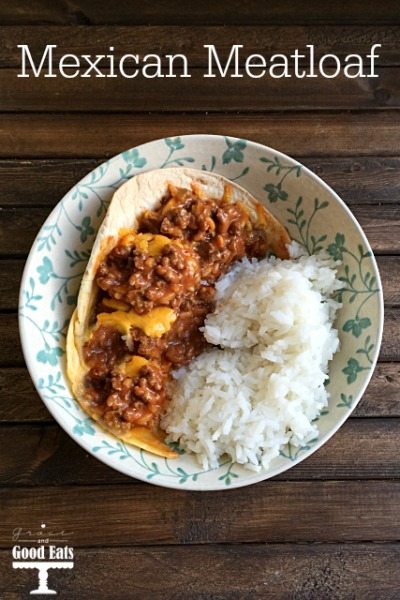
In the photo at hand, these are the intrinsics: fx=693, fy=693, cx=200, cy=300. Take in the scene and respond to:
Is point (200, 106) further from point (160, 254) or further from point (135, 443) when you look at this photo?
point (135, 443)

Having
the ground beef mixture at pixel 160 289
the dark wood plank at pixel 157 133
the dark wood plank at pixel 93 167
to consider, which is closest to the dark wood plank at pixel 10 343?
the ground beef mixture at pixel 160 289

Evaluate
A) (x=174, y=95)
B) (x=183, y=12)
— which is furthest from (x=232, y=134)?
(x=183, y=12)

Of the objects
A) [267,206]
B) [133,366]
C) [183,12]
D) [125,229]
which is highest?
[183,12]

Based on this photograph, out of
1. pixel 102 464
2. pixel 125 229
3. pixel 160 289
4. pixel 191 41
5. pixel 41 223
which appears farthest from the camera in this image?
pixel 191 41

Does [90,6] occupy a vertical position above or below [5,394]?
above

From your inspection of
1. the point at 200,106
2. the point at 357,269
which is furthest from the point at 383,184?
the point at 200,106

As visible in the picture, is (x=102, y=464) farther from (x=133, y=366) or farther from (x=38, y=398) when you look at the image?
(x=133, y=366)
